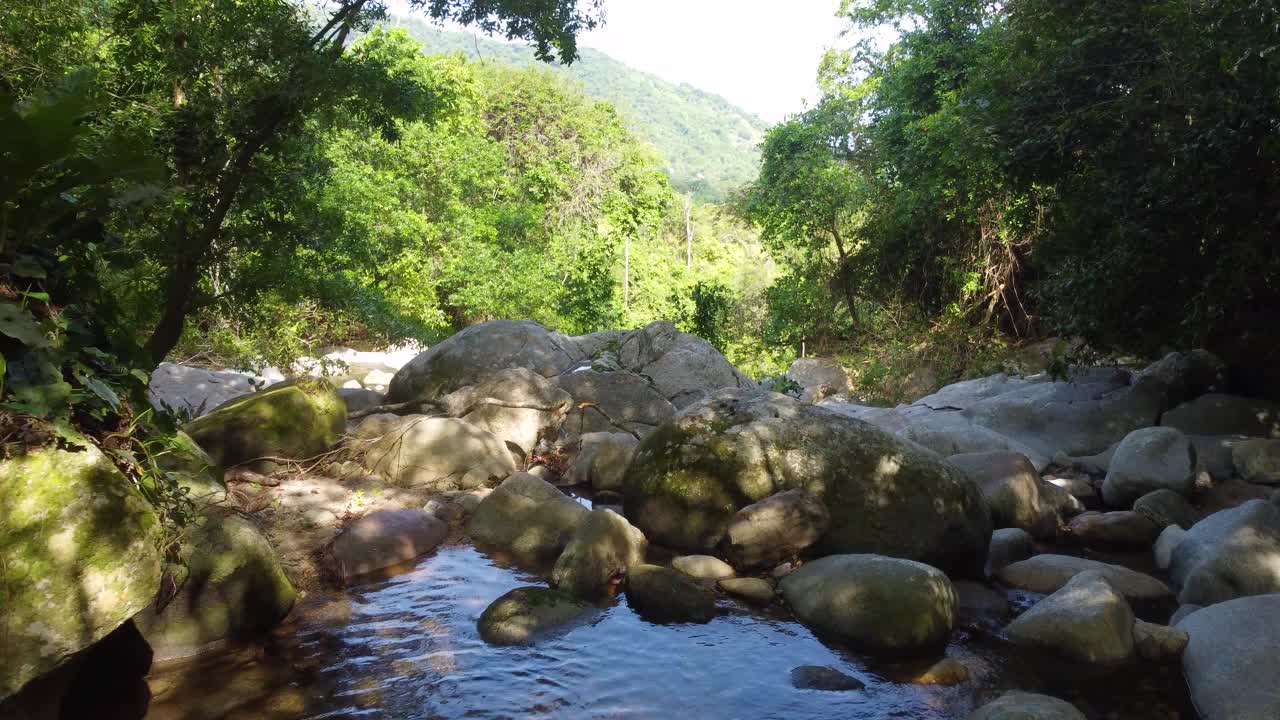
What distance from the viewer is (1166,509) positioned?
8.37m

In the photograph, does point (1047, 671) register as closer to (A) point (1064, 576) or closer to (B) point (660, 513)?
(A) point (1064, 576)

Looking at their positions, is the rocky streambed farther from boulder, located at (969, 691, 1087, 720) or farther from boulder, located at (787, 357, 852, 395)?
boulder, located at (787, 357, 852, 395)

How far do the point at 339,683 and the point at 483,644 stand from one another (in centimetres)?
98

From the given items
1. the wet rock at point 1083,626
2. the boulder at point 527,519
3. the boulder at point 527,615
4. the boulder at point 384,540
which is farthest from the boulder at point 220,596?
the wet rock at point 1083,626

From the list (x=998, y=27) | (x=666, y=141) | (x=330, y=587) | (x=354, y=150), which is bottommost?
(x=330, y=587)

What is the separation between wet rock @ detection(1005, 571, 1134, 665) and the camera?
5422 mm

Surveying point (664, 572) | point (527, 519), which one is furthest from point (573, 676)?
point (527, 519)

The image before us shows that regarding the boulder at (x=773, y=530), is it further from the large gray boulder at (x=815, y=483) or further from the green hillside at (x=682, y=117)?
the green hillside at (x=682, y=117)

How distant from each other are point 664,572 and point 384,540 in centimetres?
249

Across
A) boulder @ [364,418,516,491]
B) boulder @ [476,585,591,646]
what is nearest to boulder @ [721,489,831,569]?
boulder @ [476,585,591,646]

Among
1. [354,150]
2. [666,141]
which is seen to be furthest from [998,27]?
[666,141]

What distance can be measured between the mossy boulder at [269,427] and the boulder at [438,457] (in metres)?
0.64

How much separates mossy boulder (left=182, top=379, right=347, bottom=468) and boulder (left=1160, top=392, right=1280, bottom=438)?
34.3 feet

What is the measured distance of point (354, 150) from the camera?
24406mm
